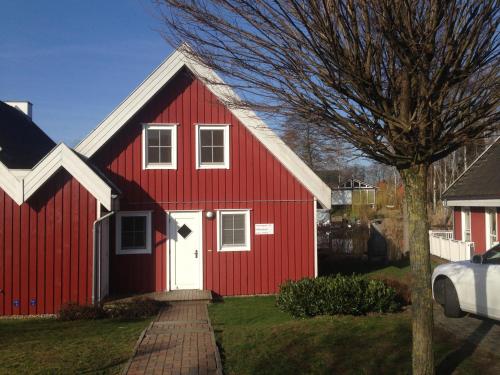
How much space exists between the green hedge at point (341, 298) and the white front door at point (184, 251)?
3.75 metres

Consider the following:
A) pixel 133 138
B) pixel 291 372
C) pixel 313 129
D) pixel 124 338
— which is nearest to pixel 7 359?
pixel 124 338

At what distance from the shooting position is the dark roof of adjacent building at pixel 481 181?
17.7 metres

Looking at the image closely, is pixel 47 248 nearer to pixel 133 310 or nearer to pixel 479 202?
pixel 133 310

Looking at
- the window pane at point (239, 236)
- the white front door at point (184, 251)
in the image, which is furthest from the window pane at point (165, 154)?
the window pane at point (239, 236)

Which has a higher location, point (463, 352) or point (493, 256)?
point (493, 256)

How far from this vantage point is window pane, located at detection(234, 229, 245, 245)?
46.2 feet

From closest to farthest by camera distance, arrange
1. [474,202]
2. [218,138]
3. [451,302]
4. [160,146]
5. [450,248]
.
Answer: [451,302] → [160,146] → [218,138] → [474,202] → [450,248]

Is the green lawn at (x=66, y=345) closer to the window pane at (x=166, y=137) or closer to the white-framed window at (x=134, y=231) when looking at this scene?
the white-framed window at (x=134, y=231)

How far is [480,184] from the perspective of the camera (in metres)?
19.1

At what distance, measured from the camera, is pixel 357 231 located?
21234mm

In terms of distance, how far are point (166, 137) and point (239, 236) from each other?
11.0 feet

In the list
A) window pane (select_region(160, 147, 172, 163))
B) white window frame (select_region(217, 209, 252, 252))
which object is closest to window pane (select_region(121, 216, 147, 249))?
window pane (select_region(160, 147, 172, 163))

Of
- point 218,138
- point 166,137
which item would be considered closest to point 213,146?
point 218,138

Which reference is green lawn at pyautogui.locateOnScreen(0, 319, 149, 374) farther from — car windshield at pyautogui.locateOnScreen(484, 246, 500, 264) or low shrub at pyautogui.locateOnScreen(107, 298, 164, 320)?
car windshield at pyautogui.locateOnScreen(484, 246, 500, 264)
